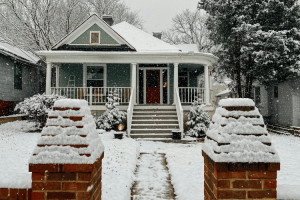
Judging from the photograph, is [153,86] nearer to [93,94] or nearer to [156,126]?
[93,94]

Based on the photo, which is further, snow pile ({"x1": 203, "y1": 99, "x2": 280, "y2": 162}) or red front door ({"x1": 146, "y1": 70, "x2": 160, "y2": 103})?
red front door ({"x1": 146, "y1": 70, "x2": 160, "y2": 103})

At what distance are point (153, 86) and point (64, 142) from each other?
1250cm

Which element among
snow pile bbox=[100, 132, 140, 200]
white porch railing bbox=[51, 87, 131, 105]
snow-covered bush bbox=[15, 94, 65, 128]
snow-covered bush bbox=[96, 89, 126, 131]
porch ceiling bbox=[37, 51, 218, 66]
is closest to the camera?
snow pile bbox=[100, 132, 140, 200]

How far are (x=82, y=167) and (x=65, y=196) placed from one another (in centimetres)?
26

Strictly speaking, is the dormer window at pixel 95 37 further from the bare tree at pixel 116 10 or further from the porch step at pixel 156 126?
the bare tree at pixel 116 10

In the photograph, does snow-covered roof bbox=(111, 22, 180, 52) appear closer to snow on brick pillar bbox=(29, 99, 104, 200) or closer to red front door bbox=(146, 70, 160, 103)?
red front door bbox=(146, 70, 160, 103)

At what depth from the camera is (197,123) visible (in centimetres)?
1009

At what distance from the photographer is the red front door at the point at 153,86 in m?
14.1

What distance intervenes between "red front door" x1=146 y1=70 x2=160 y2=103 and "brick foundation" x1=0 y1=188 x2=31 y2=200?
1227cm

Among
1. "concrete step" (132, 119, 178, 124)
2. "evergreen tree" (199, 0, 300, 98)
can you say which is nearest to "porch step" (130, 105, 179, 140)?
"concrete step" (132, 119, 178, 124)

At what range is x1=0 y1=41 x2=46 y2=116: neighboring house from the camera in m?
13.7

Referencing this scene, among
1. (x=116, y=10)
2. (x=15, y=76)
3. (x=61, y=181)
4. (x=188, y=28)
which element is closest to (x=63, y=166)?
(x=61, y=181)

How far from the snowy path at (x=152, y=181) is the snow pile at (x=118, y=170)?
16 cm

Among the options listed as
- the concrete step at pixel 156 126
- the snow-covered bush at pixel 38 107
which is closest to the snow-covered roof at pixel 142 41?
the concrete step at pixel 156 126
